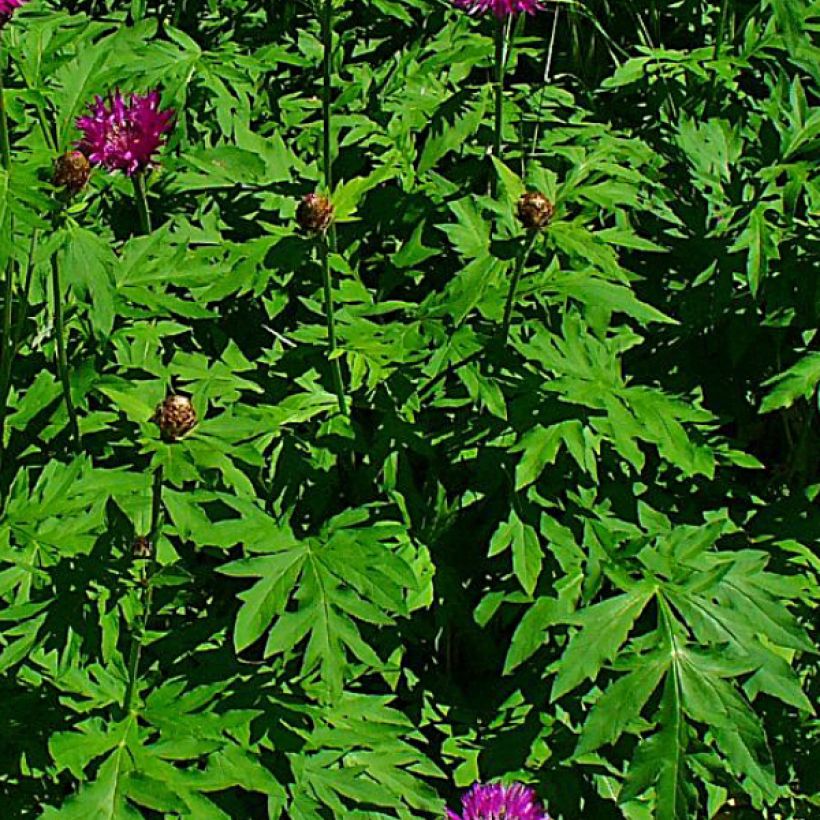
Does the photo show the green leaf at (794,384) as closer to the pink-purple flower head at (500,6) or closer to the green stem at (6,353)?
the pink-purple flower head at (500,6)

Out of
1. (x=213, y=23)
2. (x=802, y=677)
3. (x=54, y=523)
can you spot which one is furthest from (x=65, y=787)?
(x=213, y=23)

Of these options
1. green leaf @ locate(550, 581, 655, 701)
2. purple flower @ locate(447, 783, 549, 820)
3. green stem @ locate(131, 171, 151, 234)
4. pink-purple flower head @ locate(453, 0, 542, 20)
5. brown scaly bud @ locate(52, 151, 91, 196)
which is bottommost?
purple flower @ locate(447, 783, 549, 820)

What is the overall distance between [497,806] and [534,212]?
1.06m

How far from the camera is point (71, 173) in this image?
2.49 meters

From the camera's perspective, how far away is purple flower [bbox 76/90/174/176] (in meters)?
2.75

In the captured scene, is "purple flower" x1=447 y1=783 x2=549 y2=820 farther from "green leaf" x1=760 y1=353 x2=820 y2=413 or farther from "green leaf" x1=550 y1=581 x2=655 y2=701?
"green leaf" x1=760 y1=353 x2=820 y2=413

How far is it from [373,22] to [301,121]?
464mm

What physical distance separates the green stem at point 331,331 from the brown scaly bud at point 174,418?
607 millimetres

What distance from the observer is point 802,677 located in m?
3.12

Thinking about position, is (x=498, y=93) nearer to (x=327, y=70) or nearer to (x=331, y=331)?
(x=327, y=70)

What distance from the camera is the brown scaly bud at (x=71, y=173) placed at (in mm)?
2486

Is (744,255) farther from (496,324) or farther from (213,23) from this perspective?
(213,23)

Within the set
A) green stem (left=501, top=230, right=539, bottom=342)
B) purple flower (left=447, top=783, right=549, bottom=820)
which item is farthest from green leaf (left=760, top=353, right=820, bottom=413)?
purple flower (left=447, top=783, right=549, bottom=820)

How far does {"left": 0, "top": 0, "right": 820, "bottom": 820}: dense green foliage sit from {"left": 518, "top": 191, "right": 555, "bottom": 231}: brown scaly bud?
0.06 m
